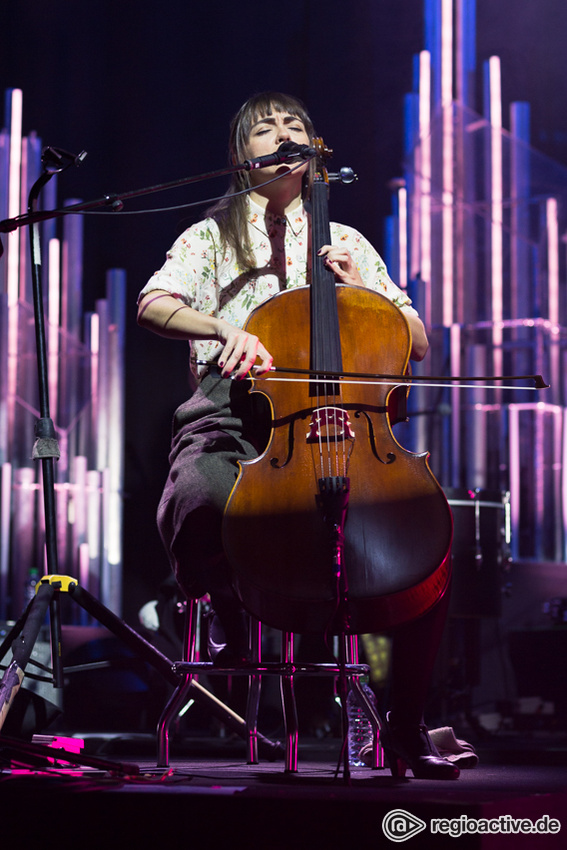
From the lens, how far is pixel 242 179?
6.91ft

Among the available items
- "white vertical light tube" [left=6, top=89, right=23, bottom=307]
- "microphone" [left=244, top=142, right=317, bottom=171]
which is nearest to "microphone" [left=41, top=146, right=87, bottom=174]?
"microphone" [left=244, top=142, right=317, bottom=171]

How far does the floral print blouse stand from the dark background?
6.48 feet

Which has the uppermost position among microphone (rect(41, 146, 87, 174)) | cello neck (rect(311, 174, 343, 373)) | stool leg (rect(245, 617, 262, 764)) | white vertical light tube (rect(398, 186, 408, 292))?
white vertical light tube (rect(398, 186, 408, 292))

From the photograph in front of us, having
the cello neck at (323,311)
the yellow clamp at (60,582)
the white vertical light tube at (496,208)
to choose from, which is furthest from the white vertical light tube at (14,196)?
the cello neck at (323,311)

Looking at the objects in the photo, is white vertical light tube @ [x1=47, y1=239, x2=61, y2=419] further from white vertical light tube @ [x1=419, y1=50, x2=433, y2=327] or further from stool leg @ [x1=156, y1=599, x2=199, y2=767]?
stool leg @ [x1=156, y1=599, x2=199, y2=767]

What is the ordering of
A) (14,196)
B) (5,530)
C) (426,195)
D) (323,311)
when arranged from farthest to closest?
(426,195), (14,196), (5,530), (323,311)

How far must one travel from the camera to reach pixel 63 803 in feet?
4.11

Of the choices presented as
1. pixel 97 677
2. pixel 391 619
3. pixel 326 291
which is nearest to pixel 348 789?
pixel 391 619

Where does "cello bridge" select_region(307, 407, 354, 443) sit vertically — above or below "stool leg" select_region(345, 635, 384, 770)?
above

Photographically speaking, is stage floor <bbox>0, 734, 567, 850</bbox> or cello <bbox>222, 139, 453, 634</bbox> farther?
cello <bbox>222, 139, 453, 634</bbox>

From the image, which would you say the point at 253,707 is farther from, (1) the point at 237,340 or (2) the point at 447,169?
(2) the point at 447,169

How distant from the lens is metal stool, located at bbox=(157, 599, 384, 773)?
1.68 m

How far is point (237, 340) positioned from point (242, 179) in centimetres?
64

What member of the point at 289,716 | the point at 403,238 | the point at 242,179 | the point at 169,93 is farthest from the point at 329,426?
the point at 403,238
